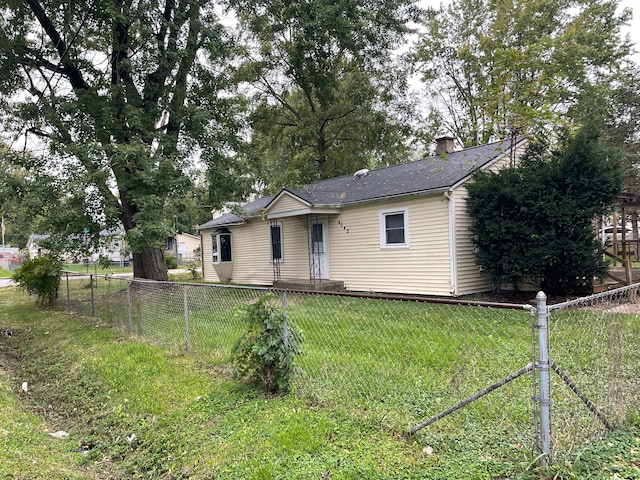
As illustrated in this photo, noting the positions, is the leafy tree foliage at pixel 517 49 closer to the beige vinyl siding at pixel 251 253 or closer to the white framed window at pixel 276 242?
the white framed window at pixel 276 242

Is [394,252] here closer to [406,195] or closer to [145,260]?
[406,195]

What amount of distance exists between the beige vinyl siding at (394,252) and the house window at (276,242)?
2449mm

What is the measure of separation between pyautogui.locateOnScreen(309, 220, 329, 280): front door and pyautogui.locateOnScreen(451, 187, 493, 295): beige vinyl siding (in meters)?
4.52

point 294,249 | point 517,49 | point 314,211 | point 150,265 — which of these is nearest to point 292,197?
point 314,211

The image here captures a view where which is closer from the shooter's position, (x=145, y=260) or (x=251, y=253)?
(x=145, y=260)

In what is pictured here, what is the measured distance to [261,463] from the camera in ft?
9.11

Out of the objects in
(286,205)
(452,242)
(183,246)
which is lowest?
(452,242)

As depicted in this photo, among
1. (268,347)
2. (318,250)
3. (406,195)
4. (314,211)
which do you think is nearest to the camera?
(268,347)

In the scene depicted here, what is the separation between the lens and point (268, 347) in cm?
377

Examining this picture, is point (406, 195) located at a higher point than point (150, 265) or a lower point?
higher

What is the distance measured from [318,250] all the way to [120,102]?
23.0ft

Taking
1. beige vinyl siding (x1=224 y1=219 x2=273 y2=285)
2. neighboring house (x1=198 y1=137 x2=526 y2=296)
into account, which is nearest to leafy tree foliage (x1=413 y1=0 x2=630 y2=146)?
neighboring house (x1=198 y1=137 x2=526 y2=296)

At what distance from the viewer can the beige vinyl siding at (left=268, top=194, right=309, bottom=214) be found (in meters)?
12.3

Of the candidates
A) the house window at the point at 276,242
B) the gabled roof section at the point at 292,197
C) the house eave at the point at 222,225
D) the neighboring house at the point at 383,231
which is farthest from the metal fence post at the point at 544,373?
the house eave at the point at 222,225
